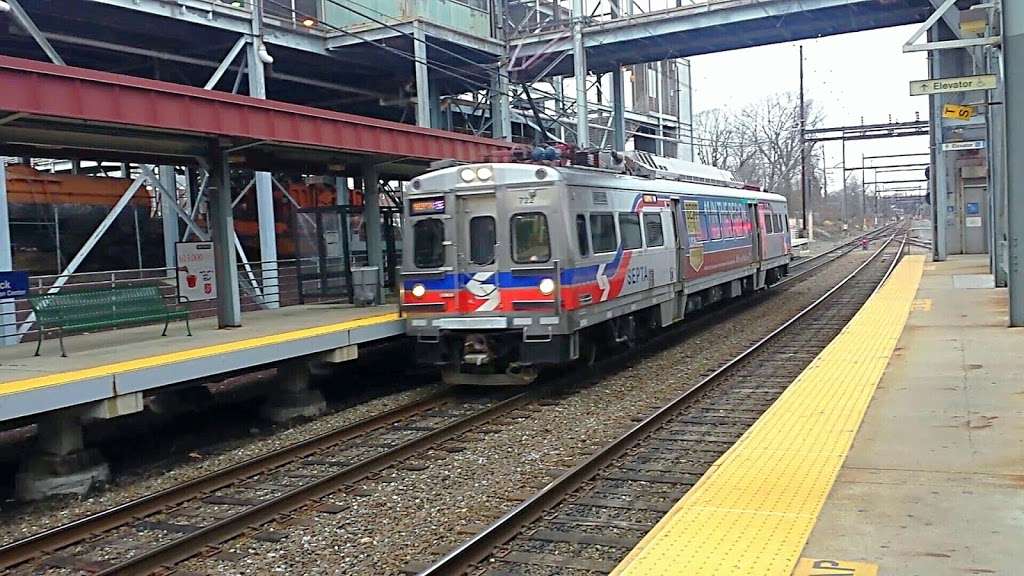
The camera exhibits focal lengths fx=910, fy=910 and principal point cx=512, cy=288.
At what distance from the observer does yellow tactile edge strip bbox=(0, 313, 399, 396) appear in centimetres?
810

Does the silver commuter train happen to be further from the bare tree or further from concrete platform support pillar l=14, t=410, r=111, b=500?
the bare tree

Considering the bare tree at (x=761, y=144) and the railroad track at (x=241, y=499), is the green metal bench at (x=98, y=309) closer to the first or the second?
the railroad track at (x=241, y=499)

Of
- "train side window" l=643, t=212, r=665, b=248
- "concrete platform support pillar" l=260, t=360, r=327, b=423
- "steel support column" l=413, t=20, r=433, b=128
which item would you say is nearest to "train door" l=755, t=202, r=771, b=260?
"train side window" l=643, t=212, r=665, b=248

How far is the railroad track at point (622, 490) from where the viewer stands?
589cm

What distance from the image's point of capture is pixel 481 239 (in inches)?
473

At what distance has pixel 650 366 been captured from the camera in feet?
45.4

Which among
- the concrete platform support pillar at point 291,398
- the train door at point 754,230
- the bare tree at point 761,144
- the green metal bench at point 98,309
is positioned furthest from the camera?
the bare tree at point 761,144

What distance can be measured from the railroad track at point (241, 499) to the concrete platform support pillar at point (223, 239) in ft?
10.7

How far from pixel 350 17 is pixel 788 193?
5966 centimetres

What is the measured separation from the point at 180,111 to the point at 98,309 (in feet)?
8.41

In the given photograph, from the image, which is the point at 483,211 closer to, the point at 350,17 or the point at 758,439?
the point at 758,439

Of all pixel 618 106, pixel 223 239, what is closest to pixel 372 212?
pixel 223 239

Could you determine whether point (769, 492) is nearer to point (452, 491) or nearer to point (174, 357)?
point (452, 491)

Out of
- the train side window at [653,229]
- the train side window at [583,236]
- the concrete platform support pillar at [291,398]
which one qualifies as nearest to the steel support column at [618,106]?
the train side window at [653,229]
